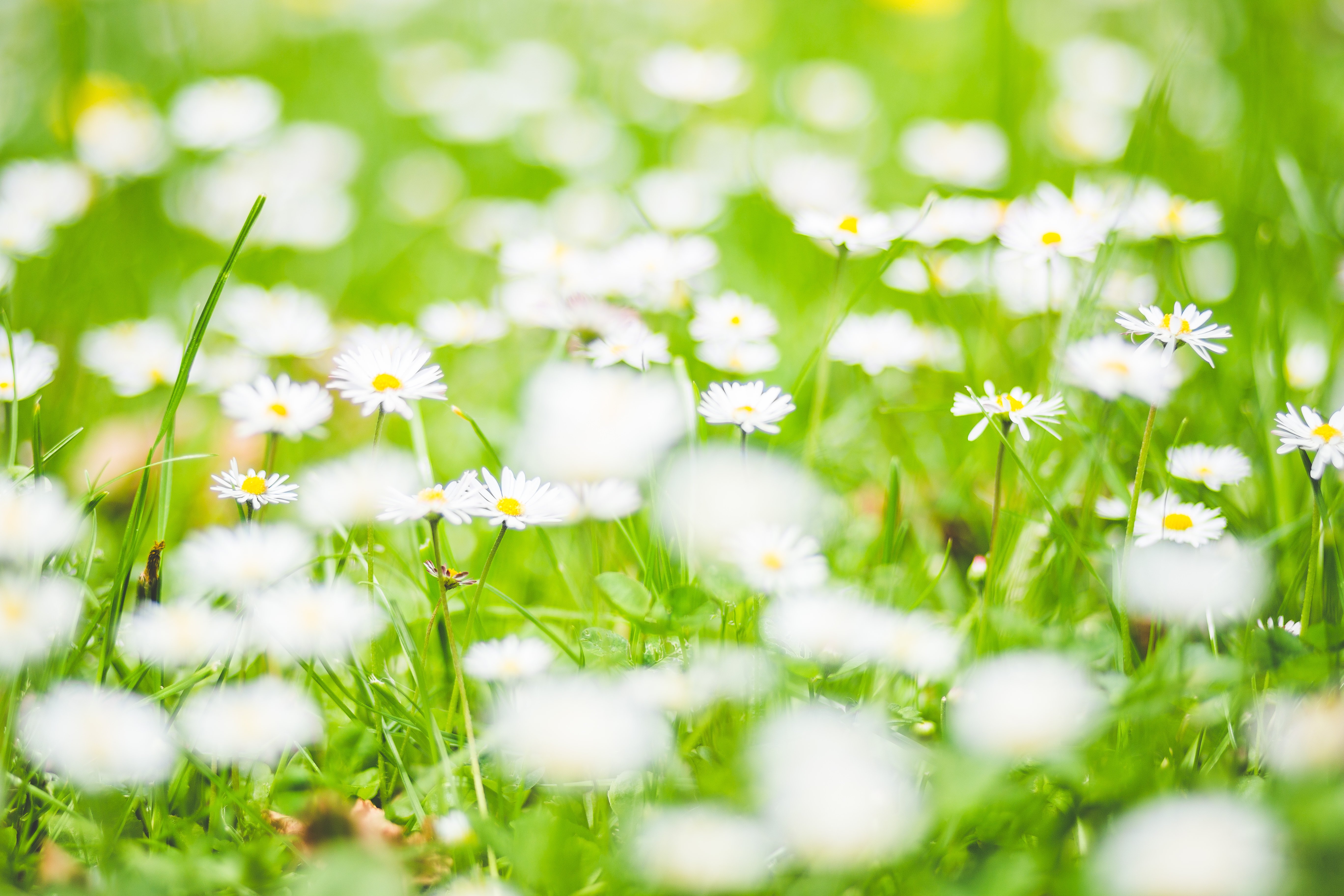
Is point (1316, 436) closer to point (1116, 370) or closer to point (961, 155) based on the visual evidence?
point (1116, 370)

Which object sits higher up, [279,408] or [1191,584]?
[279,408]

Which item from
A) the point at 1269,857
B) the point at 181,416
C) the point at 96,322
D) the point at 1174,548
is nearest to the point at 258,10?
the point at 96,322

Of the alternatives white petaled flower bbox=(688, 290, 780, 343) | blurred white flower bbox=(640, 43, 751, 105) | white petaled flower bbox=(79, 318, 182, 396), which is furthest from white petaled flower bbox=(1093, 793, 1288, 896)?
blurred white flower bbox=(640, 43, 751, 105)

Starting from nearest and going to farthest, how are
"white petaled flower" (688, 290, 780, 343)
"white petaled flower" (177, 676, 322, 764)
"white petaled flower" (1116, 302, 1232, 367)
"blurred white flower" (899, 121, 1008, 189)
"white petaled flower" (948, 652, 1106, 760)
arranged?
1. "white petaled flower" (948, 652, 1106, 760)
2. "white petaled flower" (177, 676, 322, 764)
3. "white petaled flower" (1116, 302, 1232, 367)
4. "white petaled flower" (688, 290, 780, 343)
5. "blurred white flower" (899, 121, 1008, 189)

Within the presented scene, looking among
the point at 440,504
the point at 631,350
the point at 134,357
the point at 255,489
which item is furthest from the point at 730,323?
the point at 134,357

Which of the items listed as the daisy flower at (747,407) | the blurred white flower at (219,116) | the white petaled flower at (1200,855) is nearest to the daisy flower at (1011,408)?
the daisy flower at (747,407)

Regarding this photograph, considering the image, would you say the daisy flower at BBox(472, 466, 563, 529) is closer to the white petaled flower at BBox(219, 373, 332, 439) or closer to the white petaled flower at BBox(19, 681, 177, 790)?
the white petaled flower at BBox(219, 373, 332, 439)
